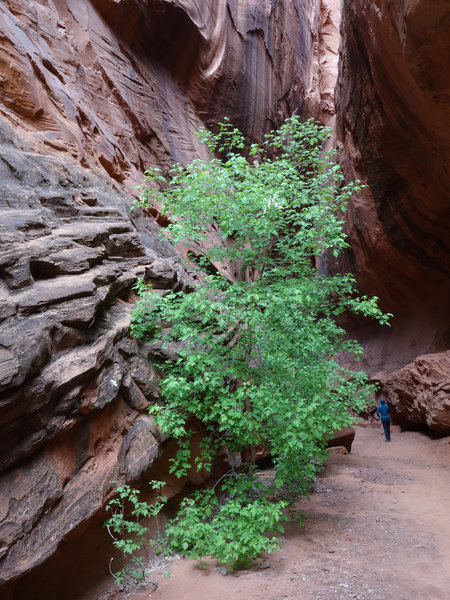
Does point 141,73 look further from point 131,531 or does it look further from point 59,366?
point 131,531

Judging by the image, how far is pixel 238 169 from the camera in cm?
671

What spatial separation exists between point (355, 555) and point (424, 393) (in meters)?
8.07

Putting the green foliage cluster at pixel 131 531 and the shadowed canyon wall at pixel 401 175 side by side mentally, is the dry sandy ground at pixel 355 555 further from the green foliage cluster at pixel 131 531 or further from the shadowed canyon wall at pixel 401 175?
the shadowed canyon wall at pixel 401 175

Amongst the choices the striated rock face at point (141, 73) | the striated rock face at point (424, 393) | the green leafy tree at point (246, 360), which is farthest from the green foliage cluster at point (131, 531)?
the striated rock face at point (424, 393)

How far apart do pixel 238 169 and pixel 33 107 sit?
15.2ft

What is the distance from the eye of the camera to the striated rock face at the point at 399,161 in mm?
7004

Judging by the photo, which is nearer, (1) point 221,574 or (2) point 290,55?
(1) point 221,574

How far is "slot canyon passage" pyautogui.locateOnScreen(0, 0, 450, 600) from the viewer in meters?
4.68

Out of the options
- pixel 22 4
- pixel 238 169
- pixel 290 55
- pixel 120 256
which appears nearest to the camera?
pixel 238 169

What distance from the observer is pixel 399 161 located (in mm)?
11695

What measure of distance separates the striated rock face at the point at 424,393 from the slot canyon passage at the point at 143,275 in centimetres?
7

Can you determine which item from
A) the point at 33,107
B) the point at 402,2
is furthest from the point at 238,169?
the point at 33,107

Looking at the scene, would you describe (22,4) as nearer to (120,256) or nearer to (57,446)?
(120,256)

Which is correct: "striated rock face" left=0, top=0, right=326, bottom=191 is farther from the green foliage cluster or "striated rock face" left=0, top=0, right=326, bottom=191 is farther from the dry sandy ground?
the dry sandy ground
